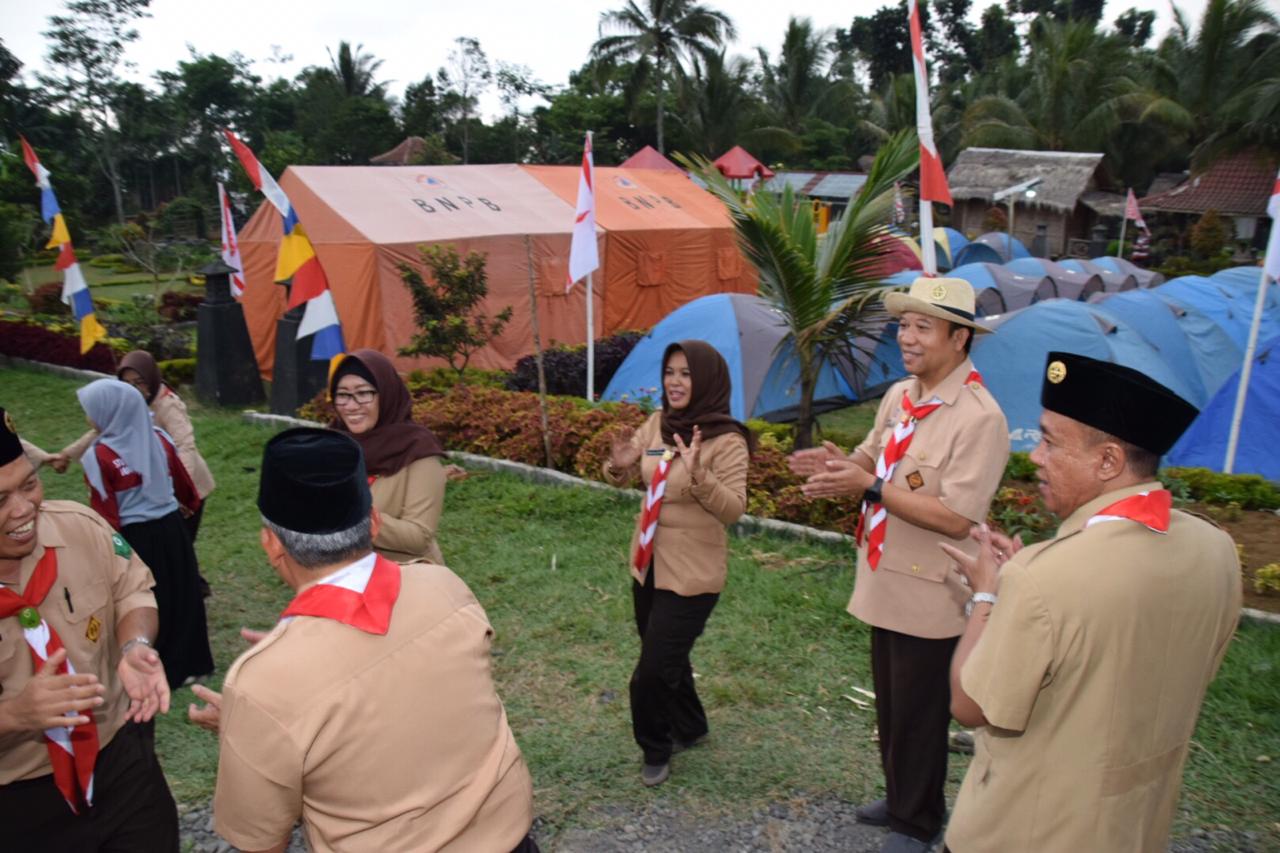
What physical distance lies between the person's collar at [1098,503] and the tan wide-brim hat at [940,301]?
1150mm

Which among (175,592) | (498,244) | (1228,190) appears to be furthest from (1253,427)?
(1228,190)

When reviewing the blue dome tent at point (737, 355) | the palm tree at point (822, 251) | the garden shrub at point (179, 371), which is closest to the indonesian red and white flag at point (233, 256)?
the garden shrub at point (179, 371)

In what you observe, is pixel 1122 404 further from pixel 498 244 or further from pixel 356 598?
pixel 498 244

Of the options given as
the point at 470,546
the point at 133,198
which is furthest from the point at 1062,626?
the point at 133,198

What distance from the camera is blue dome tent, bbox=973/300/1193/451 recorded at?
32.4 ft

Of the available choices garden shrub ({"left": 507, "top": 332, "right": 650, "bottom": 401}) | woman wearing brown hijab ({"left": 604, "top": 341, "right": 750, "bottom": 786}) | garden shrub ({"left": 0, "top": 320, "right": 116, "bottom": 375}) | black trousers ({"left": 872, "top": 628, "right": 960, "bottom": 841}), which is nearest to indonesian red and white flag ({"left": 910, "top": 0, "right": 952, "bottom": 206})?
woman wearing brown hijab ({"left": 604, "top": 341, "right": 750, "bottom": 786})

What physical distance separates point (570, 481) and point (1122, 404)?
20.0ft

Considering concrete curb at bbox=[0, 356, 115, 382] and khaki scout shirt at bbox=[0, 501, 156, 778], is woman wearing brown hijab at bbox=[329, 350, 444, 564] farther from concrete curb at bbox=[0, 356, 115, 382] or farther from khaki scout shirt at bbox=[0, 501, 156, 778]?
concrete curb at bbox=[0, 356, 115, 382]

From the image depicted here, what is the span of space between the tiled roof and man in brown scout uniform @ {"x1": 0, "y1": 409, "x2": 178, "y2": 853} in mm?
30783

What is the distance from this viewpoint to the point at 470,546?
6504 mm

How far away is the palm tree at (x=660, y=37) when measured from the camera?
34.7 metres

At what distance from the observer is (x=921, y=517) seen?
2906 mm

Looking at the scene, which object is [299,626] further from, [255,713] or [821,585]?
[821,585]

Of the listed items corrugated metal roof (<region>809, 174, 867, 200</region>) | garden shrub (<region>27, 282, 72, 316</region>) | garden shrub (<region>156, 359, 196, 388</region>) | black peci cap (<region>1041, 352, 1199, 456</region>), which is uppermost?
corrugated metal roof (<region>809, 174, 867, 200</region>)
